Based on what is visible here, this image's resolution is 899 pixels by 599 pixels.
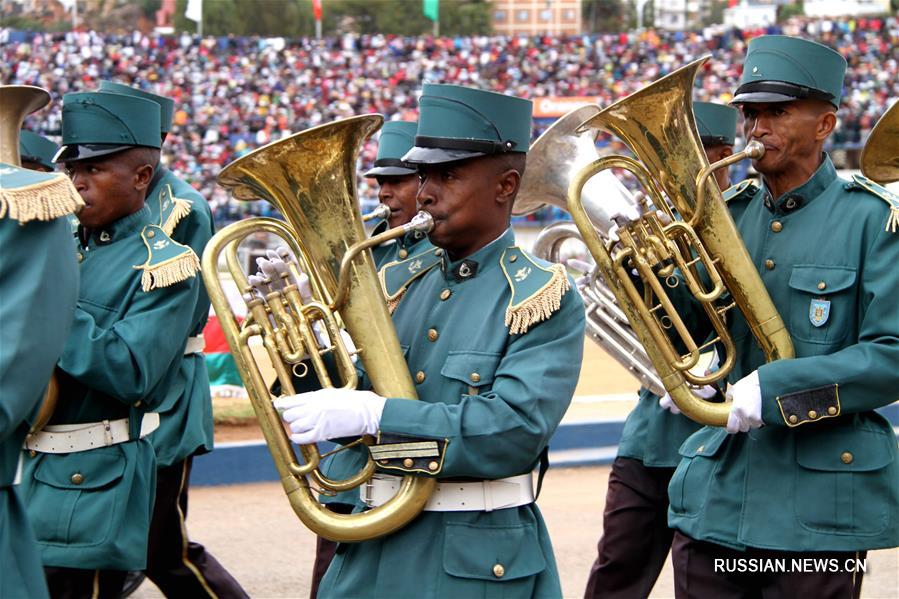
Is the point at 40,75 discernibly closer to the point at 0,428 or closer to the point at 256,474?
the point at 256,474

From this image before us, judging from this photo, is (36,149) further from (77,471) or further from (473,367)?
(473,367)

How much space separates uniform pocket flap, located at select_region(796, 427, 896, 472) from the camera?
3.43m

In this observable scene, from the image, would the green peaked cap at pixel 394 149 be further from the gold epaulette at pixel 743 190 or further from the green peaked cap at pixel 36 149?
the green peaked cap at pixel 36 149

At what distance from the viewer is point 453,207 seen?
10.3 ft

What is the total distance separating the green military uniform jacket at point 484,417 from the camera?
2.91 meters

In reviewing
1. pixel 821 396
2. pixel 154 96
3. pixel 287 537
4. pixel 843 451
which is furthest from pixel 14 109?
pixel 287 537

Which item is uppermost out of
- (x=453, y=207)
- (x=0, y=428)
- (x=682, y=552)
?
(x=453, y=207)

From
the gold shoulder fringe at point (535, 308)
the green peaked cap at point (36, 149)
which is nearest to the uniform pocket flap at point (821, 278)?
the gold shoulder fringe at point (535, 308)

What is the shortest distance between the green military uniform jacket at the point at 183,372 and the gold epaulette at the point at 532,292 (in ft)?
5.71

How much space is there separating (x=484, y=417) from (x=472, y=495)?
231mm

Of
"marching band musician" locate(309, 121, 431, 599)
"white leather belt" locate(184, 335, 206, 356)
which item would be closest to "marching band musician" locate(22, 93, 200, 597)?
"white leather belt" locate(184, 335, 206, 356)

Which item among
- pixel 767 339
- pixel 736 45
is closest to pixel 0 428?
pixel 767 339

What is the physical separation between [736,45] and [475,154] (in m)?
36.2

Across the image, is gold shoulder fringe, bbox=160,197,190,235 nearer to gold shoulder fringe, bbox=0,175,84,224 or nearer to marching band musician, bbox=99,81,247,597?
marching band musician, bbox=99,81,247,597
